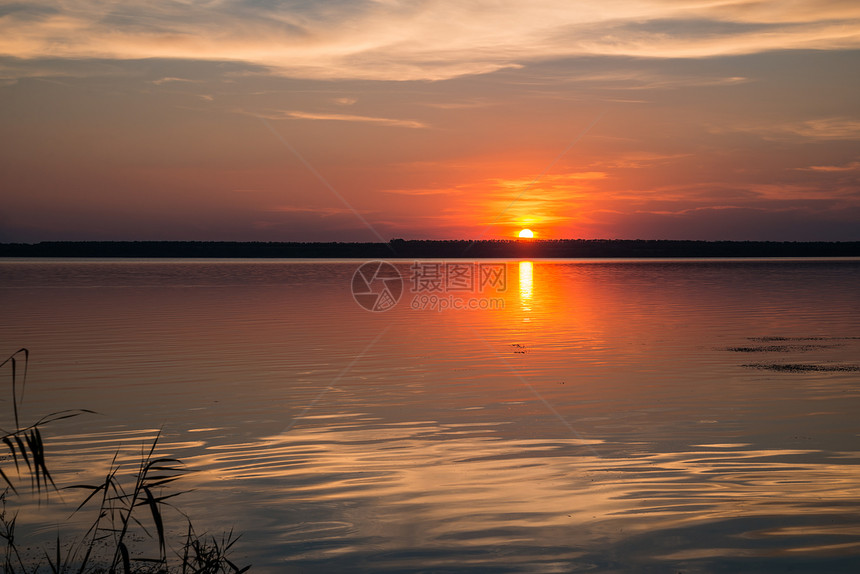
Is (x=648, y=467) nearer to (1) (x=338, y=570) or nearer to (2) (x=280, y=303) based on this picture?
(1) (x=338, y=570)

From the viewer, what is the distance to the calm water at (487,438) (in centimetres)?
787

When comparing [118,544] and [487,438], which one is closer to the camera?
[118,544]

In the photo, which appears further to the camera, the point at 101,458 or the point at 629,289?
the point at 629,289

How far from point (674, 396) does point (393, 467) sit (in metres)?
6.76

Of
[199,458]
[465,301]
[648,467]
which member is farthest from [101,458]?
[465,301]

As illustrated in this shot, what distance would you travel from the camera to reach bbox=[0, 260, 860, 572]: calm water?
310 inches

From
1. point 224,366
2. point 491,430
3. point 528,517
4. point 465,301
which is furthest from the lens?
point 465,301

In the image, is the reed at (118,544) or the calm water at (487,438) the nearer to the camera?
the reed at (118,544)

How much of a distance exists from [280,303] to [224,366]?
20849 mm

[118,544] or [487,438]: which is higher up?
[118,544]

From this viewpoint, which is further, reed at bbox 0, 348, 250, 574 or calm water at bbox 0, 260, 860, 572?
calm water at bbox 0, 260, 860, 572

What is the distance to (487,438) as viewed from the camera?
12.0 m

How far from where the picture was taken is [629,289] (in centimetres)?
5231

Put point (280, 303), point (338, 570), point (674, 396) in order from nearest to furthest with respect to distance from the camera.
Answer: point (338, 570), point (674, 396), point (280, 303)
